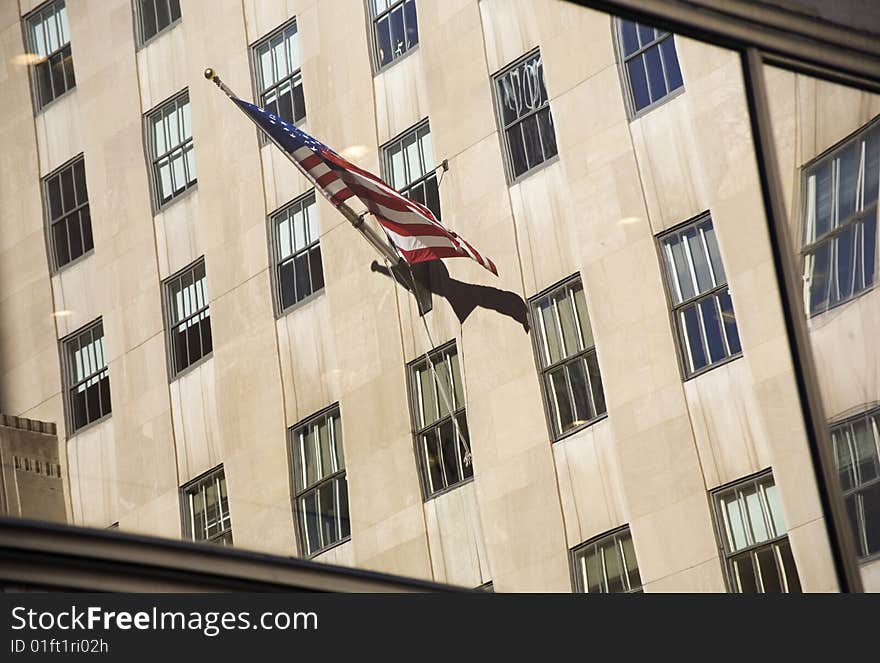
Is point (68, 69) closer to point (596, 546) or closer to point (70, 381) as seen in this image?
point (70, 381)

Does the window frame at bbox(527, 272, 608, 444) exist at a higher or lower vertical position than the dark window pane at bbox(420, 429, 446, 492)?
higher

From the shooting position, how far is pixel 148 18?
19.5 ft

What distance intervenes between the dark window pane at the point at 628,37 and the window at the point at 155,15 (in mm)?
2071

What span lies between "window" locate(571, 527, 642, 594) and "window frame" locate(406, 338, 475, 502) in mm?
581

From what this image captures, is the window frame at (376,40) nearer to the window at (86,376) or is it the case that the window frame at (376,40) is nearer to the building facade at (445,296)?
the building facade at (445,296)

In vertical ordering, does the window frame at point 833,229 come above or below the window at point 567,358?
above

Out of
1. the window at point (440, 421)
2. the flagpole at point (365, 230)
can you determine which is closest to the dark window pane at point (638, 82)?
the flagpole at point (365, 230)

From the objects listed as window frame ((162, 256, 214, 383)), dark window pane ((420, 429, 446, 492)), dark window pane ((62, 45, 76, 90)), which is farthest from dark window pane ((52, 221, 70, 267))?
dark window pane ((420, 429, 446, 492))

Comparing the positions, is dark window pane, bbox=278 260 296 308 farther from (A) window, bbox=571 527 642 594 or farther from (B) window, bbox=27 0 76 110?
(A) window, bbox=571 527 642 594

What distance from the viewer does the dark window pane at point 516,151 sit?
6.66 meters

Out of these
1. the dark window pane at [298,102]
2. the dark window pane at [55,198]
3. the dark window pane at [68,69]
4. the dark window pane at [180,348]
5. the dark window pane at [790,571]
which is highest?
the dark window pane at [298,102]

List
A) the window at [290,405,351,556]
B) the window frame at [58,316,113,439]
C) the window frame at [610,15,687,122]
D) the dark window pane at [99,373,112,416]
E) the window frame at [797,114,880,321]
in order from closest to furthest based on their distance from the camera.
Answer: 1. the window frame at [58,316,113,439]
2. the dark window pane at [99,373,112,416]
3. the window at [290,405,351,556]
4. the window frame at [610,15,687,122]
5. the window frame at [797,114,880,321]

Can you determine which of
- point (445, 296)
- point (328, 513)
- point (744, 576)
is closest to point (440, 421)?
point (445, 296)

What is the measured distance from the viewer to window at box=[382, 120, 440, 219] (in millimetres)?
6441
